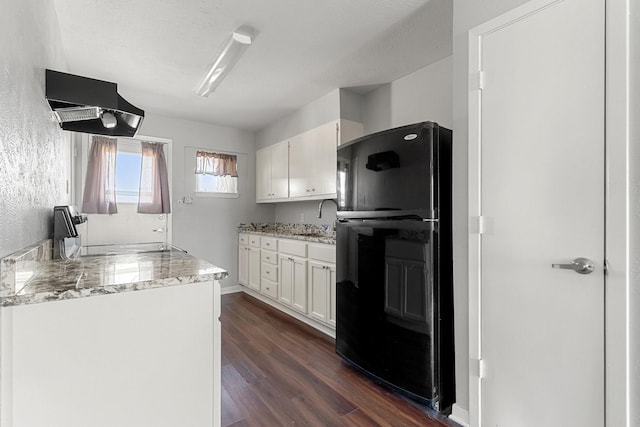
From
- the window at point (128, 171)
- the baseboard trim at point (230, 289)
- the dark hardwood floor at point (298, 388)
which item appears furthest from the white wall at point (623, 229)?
the window at point (128, 171)

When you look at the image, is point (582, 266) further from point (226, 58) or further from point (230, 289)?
point (230, 289)

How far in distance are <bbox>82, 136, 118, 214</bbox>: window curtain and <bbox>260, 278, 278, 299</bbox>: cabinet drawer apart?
2.07 metres

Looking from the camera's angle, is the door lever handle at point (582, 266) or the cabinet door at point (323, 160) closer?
the door lever handle at point (582, 266)

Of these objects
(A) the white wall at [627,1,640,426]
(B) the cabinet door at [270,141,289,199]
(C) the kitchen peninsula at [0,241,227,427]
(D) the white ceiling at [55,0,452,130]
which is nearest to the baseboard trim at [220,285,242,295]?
(B) the cabinet door at [270,141,289,199]

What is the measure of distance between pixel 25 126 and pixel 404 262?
1933 millimetres

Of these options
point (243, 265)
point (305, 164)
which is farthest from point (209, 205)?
point (305, 164)

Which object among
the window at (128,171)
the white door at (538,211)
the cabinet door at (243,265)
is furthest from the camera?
the cabinet door at (243,265)

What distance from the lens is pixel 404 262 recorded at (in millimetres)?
1929

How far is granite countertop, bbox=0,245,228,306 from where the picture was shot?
3.16ft

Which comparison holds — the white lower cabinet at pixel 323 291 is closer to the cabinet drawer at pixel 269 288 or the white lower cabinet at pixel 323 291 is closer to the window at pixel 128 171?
the cabinet drawer at pixel 269 288

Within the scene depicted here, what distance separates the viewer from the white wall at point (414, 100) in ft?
8.54

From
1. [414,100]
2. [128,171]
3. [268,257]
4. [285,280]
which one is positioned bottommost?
[285,280]

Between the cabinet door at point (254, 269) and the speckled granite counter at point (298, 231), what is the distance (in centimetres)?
28

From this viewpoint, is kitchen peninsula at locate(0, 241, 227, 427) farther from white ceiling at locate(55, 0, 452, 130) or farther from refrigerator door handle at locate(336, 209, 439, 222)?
white ceiling at locate(55, 0, 452, 130)
